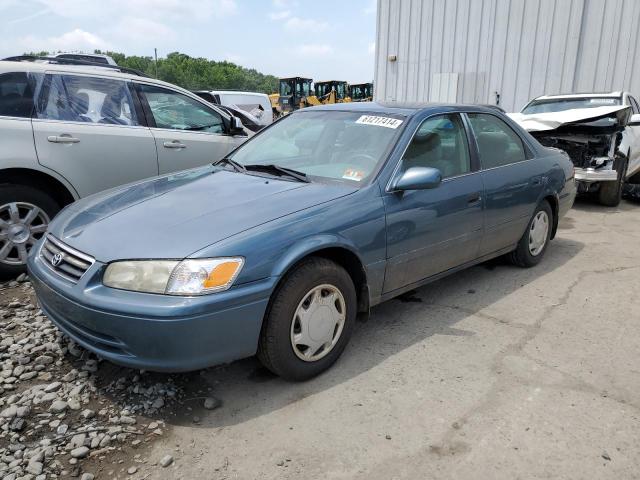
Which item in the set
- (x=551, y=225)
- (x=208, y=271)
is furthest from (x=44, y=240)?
(x=551, y=225)

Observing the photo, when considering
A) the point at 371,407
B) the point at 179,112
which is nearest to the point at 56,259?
the point at 371,407

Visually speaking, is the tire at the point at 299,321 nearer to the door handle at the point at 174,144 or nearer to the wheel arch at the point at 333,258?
the wheel arch at the point at 333,258

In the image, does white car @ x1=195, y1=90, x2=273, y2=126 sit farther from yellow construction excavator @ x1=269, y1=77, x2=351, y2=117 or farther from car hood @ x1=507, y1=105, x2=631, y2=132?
yellow construction excavator @ x1=269, y1=77, x2=351, y2=117

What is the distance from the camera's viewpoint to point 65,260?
2686 millimetres

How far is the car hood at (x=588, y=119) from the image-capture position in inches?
277

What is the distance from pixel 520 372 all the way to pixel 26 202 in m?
3.95

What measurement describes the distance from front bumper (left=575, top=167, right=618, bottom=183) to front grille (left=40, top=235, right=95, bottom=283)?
709cm

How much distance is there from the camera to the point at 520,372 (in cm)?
300

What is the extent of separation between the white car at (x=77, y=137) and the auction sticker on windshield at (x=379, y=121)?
232cm

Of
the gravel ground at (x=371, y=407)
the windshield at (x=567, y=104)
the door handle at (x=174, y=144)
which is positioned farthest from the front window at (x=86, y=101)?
the windshield at (x=567, y=104)

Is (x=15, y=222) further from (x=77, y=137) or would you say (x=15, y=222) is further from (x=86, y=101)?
(x=86, y=101)

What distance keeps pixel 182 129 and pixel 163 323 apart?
3.44 metres

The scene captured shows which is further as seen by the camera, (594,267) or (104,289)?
(594,267)

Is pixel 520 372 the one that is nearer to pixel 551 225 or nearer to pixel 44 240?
pixel 551 225
